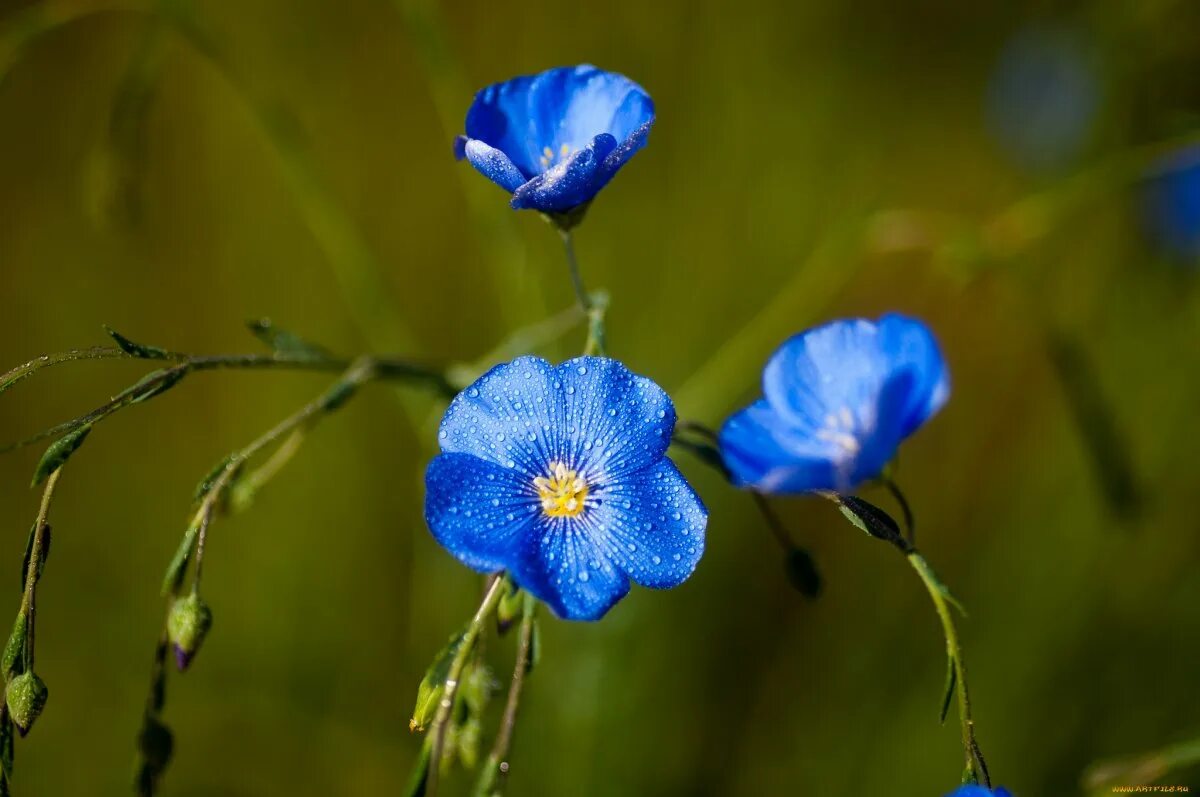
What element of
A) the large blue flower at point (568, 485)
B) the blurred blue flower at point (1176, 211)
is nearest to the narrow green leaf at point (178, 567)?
the large blue flower at point (568, 485)

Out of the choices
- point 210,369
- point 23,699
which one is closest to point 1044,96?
point 210,369

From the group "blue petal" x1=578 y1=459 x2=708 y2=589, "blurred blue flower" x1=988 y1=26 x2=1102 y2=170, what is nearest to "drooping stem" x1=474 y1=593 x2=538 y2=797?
"blue petal" x1=578 y1=459 x2=708 y2=589

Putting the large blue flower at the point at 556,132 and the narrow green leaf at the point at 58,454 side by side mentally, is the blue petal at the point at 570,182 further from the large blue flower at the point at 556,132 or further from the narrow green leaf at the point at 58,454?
the narrow green leaf at the point at 58,454

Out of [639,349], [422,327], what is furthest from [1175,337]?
[422,327]

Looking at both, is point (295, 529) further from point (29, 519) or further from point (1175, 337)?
point (1175, 337)

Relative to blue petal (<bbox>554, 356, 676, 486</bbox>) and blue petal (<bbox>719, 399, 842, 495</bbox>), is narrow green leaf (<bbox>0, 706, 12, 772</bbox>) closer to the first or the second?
blue petal (<bbox>554, 356, 676, 486</bbox>)

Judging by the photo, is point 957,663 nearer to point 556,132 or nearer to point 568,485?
point 568,485
